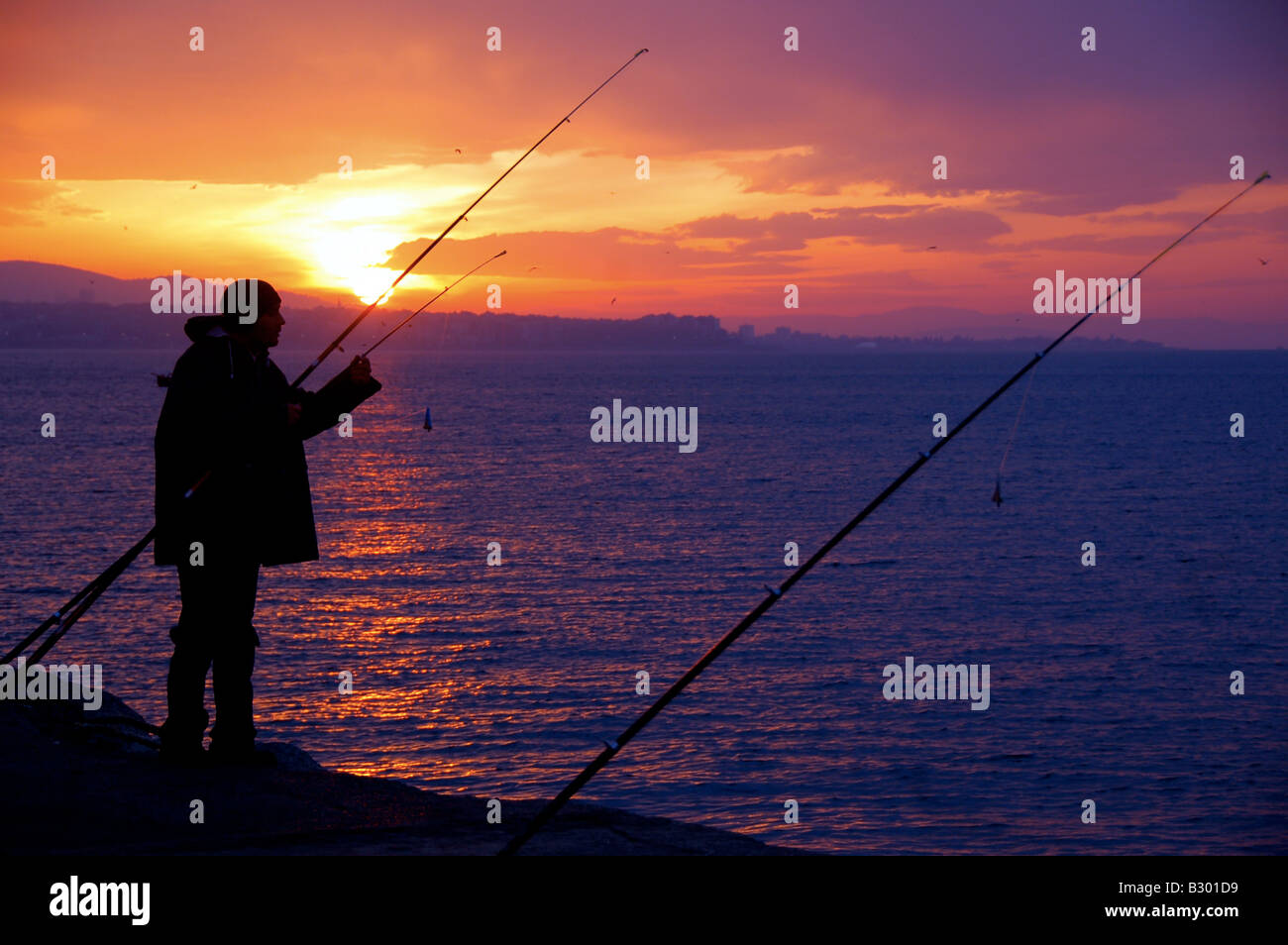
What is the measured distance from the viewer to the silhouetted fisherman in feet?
17.6

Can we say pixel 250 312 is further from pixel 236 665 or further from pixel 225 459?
pixel 236 665

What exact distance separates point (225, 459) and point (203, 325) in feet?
1.96

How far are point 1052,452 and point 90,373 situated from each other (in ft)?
449

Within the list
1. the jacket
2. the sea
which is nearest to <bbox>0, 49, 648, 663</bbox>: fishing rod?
the jacket

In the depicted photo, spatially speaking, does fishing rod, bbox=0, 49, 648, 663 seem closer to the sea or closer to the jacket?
the jacket

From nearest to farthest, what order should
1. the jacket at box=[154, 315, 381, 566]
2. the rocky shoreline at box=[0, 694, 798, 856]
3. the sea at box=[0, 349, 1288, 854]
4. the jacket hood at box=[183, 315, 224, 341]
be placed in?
the rocky shoreline at box=[0, 694, 798, 856] → the jacket at box=[154, 315, 381, 566] → the jacket hood at box=[183, 315, 224, 341] → the sea at box=[0, 349, 1288, 854]

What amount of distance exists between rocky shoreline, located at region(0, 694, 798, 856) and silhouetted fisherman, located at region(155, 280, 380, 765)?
363 millimetres

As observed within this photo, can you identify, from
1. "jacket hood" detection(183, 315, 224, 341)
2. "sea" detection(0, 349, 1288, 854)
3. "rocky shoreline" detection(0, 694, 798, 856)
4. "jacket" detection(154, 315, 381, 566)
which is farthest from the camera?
"sea" detection(0, 349, 1288, 854)

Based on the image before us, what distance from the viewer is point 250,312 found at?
5.45 meters

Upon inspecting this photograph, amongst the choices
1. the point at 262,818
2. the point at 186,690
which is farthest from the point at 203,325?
the point at 262,818

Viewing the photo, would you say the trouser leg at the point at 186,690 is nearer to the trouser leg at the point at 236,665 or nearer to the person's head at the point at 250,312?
the trouser leg at the point at 236,665
